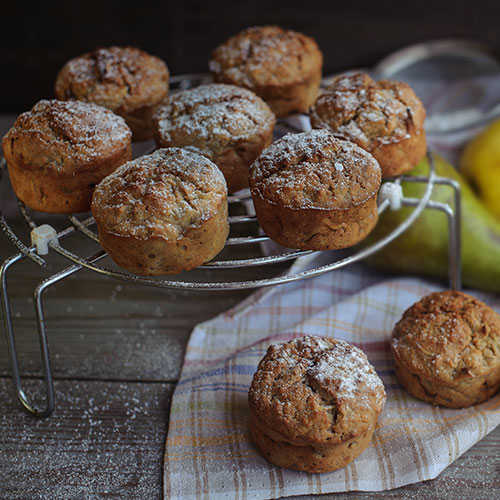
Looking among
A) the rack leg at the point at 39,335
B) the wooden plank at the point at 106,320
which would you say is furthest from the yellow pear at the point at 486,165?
the rack leg at the point at 39,335

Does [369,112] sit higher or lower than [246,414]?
higher

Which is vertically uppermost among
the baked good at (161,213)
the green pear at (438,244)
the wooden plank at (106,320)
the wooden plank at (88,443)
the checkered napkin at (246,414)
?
the baked good at (161,213)

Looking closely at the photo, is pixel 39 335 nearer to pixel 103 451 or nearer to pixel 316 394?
pixel 103 451

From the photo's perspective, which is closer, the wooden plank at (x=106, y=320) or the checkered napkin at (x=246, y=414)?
the checkered napkin at (x=246, y=414)

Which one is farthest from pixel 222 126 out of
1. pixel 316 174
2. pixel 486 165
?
pixel 486 165

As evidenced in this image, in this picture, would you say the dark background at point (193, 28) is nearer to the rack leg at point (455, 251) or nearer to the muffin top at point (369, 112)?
the muffin top at point (369, 112)

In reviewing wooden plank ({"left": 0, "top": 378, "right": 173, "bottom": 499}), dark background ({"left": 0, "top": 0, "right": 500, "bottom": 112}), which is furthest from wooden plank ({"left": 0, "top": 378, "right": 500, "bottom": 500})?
dark background ({"left": 0, "top": 0, "right": 500, "bottom": 112})
